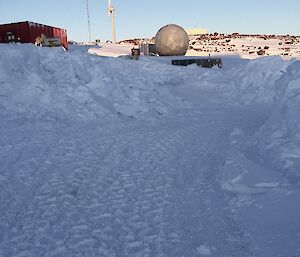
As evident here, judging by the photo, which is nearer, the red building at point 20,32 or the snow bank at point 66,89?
the snow bank at point 66,89

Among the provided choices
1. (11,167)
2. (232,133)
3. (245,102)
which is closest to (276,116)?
(232,133)

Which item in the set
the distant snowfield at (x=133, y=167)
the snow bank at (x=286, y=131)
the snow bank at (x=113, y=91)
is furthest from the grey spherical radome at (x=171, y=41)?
the snow bank at (x=286, y=131)

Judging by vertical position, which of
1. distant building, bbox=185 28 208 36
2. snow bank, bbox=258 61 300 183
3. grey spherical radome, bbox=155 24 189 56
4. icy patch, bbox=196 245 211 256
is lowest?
icy patch, bbox=196 245 211 256

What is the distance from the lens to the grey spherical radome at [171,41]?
110 ft

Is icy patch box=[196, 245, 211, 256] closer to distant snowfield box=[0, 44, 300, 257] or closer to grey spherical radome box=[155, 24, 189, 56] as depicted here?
distant snowfield box=[0, 44, 300, 257]

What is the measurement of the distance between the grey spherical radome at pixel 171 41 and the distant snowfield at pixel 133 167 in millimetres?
17891

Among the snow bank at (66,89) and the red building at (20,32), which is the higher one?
the red building at (20,32)

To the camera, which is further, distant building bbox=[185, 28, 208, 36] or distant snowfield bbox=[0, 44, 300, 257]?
distant building bbox=[185, 28, 208, 36]

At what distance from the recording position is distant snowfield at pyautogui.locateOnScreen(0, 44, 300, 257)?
5117 millimetres

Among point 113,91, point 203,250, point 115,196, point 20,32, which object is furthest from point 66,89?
point 20,32

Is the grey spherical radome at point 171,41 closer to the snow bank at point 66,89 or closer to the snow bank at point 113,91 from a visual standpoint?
the snow bank at point 113,91

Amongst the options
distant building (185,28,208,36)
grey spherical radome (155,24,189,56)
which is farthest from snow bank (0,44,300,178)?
distant building (185,28,208,36)

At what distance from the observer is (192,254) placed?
477 cm

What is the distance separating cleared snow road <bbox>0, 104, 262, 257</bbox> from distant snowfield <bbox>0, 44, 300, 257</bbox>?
2 cm
